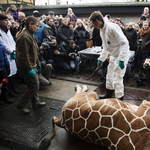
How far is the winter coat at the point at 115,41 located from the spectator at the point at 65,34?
344 centimetres

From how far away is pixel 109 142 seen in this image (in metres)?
2.01

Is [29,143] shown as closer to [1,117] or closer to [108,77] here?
[1,117]

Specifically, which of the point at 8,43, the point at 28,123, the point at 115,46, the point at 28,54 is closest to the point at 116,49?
the point at 115,46

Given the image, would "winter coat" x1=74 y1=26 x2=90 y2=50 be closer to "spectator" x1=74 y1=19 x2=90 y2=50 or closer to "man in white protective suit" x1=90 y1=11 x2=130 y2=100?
"spectator" x1=74 y1=19 x2=90 y2=50

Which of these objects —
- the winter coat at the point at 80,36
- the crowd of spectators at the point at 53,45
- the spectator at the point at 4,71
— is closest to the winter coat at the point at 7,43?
the crowd of spectators at the point at 53,45

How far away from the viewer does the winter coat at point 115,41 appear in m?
3.21

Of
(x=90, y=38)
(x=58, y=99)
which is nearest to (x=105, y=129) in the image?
(x=58, y=99)

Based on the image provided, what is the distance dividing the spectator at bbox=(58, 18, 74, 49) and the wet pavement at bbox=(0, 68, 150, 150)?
1968mm

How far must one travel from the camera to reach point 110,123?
1986 mm

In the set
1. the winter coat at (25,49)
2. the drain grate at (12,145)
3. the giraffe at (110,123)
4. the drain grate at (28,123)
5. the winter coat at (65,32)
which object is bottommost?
the drain grate at (12,145)

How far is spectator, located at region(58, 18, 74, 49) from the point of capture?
6.79 m

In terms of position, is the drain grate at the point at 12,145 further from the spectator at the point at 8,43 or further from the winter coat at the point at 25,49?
the spectator at the point at 8,43

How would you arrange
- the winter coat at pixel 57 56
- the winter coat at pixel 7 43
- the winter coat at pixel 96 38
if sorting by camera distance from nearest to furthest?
the winter coat at pixel 7 43 → the winter coat at pixel 57 56 → the winter coat at pixel 96 38

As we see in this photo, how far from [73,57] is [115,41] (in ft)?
10.6
